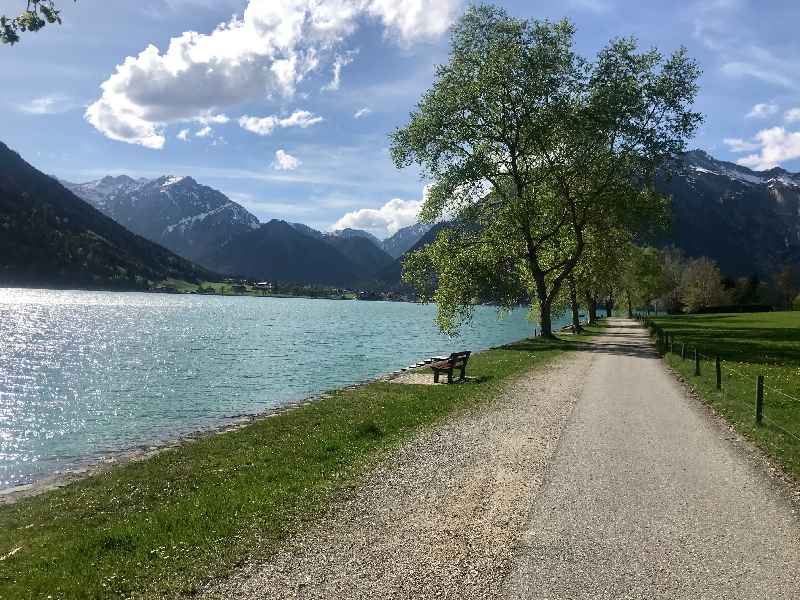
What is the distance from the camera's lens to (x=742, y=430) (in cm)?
1722

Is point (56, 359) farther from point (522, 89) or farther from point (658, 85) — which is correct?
point (658, 85)

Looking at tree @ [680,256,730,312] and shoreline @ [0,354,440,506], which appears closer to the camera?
shoreline @ [0,354,440,506]

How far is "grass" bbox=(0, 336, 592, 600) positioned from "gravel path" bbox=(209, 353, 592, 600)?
657mm

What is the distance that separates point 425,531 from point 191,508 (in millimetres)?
4853

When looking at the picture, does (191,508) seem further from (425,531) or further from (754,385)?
(754,385)

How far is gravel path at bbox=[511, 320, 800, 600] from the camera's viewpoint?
7.92 metres

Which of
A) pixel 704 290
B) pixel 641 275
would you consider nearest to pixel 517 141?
pixel 641 275

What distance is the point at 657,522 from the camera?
1010cm

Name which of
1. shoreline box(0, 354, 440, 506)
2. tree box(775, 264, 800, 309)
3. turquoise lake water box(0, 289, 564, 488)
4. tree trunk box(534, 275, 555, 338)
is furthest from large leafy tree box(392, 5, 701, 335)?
tree box(775, 264, 800, 309)

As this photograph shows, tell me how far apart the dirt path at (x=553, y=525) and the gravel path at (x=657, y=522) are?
0.03 metres

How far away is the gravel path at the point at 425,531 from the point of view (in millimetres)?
7812

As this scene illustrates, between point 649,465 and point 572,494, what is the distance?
3.34 metres

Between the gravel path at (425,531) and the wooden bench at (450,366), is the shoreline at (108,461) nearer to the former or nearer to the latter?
the wooden bench at (450,366)

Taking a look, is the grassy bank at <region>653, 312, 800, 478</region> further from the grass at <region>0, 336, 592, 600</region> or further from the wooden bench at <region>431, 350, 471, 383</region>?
the wooden bench at <region>431, 350, 471, 383</region>
